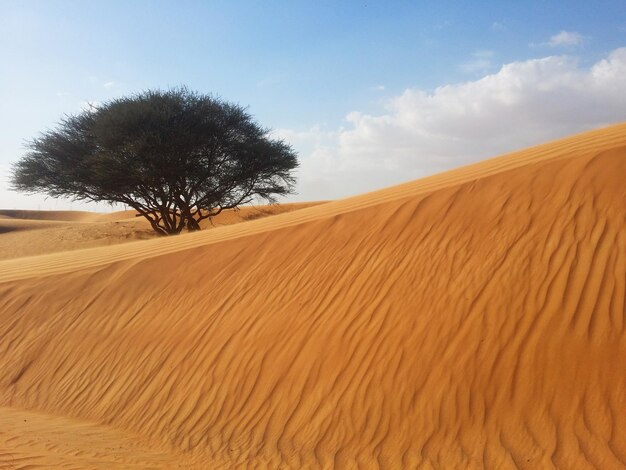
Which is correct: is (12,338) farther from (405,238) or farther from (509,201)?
(509,201)

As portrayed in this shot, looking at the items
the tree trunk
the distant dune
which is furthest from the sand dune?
the distant dune

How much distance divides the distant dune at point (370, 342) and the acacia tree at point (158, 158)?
621 inches

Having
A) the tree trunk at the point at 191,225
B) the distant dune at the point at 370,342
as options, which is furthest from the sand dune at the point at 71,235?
the distant dune at the point at 370,342

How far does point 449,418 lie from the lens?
16.9ft

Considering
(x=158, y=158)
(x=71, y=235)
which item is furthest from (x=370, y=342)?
(x=71, y=235)

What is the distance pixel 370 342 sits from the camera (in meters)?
6.32

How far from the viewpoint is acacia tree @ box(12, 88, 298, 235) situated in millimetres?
24844

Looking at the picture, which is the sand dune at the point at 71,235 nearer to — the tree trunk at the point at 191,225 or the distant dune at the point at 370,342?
the tree trunk at the point at 191,225

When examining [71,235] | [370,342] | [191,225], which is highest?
[71,235]

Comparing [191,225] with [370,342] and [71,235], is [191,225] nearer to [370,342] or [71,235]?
[71,235]

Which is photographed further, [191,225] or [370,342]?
[191,225]

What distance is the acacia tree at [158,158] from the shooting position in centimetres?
2484

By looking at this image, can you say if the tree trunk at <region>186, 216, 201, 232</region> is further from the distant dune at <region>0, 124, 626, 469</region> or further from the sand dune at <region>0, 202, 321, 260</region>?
the distant dune at <region>0, 124, 626, 469</region>

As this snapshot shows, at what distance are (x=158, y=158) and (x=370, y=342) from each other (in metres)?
19.8
